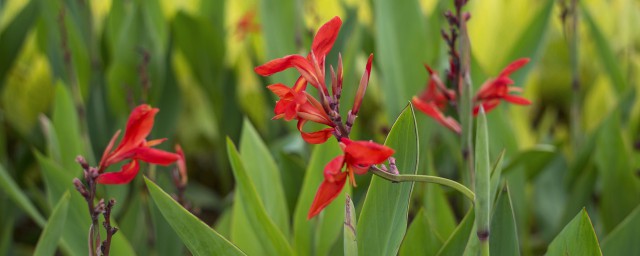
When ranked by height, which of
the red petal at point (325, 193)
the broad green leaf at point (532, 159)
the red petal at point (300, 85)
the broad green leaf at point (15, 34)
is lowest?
the broad green leaf at point (532, 159)

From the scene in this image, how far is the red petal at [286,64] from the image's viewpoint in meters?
0.70

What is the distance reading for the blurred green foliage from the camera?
1.12 m

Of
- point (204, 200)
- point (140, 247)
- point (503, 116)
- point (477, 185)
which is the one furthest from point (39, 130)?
point (477, 185)

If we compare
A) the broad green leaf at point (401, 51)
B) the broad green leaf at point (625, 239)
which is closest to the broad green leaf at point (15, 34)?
the broad green leaf at point (401, 51)

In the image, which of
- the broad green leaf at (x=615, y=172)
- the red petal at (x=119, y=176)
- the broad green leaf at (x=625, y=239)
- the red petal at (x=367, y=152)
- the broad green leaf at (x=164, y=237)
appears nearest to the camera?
the red petal at (x=367, y=152)

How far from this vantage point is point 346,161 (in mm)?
664

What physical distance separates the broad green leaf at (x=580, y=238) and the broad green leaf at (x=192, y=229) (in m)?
0.34

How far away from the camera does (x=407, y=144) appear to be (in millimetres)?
799

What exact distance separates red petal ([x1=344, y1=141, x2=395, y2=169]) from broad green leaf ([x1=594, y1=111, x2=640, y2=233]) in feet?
2.58

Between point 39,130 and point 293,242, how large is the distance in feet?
2.81

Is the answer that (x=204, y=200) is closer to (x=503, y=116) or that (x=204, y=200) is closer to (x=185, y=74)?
(x=185, y=74)

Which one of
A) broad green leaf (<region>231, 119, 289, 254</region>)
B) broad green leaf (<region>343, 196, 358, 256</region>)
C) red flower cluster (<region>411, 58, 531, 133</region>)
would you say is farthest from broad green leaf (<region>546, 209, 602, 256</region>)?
broad green leaf (<region>231, 119, 289, 254</region>)

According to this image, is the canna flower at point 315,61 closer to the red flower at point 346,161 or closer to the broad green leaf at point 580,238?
the red flower at point 346,161

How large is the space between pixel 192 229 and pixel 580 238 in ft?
1.30
